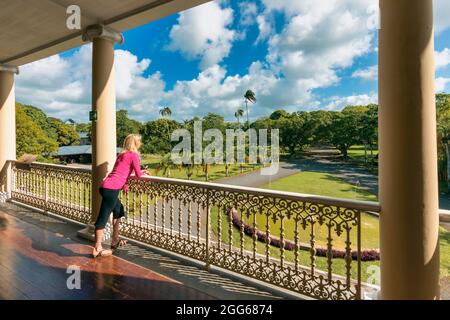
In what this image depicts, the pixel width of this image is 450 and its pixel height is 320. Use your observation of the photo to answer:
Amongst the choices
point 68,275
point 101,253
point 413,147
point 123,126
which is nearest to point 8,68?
point 101,253

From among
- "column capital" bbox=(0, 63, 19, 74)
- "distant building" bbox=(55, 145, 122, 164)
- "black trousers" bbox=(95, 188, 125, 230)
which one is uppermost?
"column capital" bbox=(0, 63, 19, 74)

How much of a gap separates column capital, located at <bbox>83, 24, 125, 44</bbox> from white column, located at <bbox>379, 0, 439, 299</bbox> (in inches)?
139

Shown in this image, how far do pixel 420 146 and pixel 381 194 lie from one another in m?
0.41

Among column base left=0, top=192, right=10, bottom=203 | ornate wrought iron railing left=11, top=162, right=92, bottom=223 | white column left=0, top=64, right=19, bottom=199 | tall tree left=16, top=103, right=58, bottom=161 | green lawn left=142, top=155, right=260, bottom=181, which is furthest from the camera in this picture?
green lawn left=142, top=155, right=260, bottom=181

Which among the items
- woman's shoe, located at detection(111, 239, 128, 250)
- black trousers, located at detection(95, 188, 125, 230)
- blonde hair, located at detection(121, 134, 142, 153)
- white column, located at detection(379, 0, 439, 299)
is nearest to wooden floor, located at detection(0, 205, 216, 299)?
woman's shoe, located at detection(111, 239, 128, 250)

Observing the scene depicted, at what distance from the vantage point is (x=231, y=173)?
45000 mm

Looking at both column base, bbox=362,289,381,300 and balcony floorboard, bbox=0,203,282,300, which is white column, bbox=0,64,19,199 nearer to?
balcony floorboard, bbox=0,203,282,300

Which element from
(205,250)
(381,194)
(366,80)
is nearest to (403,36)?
(381,194)

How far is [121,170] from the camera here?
338cm

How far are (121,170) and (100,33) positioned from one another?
2.05m

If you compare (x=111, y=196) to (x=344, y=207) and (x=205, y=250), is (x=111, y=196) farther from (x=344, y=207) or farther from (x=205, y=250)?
(x=344, y=207)

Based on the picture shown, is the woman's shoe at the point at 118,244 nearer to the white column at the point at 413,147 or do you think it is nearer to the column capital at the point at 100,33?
the column capital at the point at 100,33

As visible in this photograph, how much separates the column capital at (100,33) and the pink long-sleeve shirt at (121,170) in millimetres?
1864

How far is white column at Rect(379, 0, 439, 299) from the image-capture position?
1.87 metres
